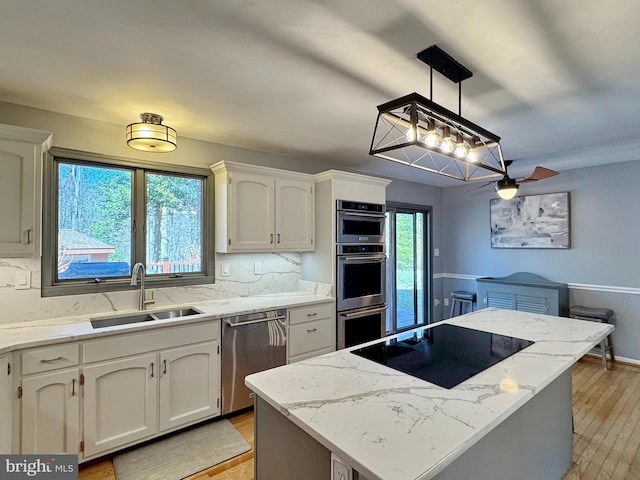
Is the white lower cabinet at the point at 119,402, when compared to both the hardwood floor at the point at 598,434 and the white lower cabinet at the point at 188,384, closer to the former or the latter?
the white lower cabinet at the point at 188,384

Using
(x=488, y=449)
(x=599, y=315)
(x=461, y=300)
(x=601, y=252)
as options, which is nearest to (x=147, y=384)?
(x=488, y=449)

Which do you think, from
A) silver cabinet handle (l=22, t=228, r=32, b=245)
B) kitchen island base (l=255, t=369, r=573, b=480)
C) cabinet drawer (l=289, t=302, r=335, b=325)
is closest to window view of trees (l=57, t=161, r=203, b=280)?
silver cabinet handle (l=22, t=228, r=32, b=245)

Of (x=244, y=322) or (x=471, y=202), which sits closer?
(x=244, y=322)

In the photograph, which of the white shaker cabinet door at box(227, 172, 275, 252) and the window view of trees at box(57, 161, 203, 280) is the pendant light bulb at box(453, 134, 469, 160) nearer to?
the white shaker cabinet door at box(227, 172, 275, 252)

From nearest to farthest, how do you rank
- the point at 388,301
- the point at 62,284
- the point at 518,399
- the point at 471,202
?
the point at 518,399 < the point at 62,284 < the point at 388,301 < the point at 471,202

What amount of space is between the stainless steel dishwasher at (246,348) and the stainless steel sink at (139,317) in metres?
0.34

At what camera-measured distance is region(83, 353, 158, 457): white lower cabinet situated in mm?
2062

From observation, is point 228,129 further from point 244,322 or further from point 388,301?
point 388,301

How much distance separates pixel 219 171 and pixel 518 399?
2.76 m

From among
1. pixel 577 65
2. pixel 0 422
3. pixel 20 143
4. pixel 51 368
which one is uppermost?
pixel 577 65

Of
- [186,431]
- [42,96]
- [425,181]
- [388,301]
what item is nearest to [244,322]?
[186,431]

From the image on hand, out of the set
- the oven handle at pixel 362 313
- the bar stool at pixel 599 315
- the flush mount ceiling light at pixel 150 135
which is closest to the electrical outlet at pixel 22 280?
the flush mount ceiling light at pixel 150 135

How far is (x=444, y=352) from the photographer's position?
5.58 feet

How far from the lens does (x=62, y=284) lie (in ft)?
7.98
